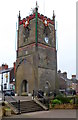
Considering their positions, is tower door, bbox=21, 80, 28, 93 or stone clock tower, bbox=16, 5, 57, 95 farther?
tower door, bbox=21, 80, 28, 93

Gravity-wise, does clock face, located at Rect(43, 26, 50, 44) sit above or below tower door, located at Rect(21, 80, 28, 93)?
above

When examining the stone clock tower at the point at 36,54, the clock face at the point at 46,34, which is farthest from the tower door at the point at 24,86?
the clock face at the point at 46,34

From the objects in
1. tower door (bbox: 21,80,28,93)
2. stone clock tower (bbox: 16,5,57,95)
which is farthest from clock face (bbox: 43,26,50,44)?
tower door (bbox: 21,80,28,93)

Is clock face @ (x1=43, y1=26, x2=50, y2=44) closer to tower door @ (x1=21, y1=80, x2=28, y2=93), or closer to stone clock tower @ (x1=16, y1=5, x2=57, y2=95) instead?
stone clock tower @ (x1=16, y1=5, x2=57, y2=95)

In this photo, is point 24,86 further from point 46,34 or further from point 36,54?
point 46,34

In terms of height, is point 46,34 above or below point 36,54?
above

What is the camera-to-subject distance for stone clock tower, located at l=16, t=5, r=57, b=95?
32938 millimetres

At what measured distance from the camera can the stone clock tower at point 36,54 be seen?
32.9 m

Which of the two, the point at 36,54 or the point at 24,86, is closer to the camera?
the point at 36,54

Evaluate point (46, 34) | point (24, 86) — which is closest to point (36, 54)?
point (46, 34)

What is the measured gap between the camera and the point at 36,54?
1297 inches

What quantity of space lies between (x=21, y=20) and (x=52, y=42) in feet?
24.9

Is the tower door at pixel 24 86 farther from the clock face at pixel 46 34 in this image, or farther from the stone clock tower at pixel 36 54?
the clock face at pixel 46 34

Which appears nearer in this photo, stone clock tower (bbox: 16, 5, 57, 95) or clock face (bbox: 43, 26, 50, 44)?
stone clock tower (bbox: 16, 5, 57, 95)
